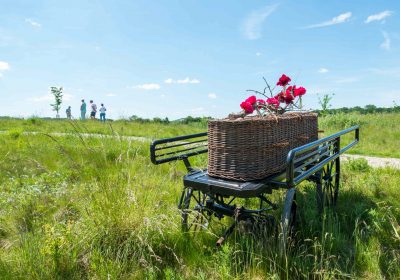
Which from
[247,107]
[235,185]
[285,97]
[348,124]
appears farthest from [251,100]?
[348,124]

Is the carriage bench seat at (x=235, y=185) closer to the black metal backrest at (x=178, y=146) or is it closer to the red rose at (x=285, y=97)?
the black metal backrest at (x=178, y=146)

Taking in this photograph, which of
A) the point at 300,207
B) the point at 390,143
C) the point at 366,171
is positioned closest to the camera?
the point at 300,207

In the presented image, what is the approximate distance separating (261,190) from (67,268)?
169cm

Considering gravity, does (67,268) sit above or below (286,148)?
below

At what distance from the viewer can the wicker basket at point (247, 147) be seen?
8.93 ft

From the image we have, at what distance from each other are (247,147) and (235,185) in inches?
13.2

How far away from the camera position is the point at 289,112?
3658 mm

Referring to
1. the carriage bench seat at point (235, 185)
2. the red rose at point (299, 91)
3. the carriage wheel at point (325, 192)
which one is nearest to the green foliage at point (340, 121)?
the carriage wheel at point (325, 192)

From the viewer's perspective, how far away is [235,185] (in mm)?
2658

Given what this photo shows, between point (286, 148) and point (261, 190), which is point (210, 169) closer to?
point (261, 190)

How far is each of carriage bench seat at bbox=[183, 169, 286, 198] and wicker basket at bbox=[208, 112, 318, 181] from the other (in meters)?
0.07

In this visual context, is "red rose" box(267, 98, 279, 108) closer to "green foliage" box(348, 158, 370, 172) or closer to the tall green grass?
the tall green grass

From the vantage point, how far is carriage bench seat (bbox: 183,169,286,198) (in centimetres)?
254

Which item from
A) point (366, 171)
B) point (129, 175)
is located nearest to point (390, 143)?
point (366, 171)
